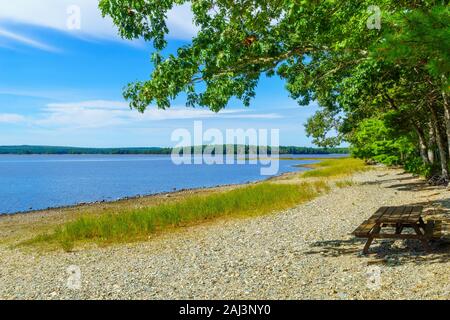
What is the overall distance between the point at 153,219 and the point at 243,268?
27.6 feet

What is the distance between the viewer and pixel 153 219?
55.6ft

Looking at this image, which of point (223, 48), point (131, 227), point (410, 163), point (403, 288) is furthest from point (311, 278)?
point (410, 163)

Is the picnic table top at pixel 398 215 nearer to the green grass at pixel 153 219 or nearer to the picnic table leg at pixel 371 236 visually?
the picnic table leg at pixel 371 236

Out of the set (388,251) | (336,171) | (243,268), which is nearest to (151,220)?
(243,268)

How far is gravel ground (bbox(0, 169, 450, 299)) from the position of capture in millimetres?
7410

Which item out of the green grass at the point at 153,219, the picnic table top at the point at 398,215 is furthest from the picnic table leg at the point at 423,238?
the green grass at the point at 153,219

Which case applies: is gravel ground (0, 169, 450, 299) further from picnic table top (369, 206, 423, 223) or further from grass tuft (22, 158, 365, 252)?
grass tuft (22, 158, 365, 252)

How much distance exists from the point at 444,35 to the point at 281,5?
19.7 ft

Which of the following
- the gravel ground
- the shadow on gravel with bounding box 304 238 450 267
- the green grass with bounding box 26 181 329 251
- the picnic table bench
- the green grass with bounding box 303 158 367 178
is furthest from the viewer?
the green grass with bounding box 303 158 367 178

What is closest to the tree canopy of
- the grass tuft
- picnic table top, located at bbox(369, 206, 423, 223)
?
picnic table top, located at bbox(369, 206, 423, 223)

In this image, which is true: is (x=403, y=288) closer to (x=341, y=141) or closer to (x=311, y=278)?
(x=311, y=278)

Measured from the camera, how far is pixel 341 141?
136 ft

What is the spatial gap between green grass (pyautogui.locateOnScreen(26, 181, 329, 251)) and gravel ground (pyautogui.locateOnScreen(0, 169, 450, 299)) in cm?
138

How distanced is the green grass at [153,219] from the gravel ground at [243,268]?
54.2 inches
